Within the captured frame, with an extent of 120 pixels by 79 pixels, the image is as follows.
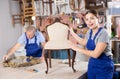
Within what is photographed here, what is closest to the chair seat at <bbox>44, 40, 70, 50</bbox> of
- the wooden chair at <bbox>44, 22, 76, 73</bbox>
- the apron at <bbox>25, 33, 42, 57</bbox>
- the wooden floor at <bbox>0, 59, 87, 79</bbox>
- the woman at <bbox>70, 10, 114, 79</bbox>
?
the wooden chair at <bbox>44, 22, 76, 73</bbox>

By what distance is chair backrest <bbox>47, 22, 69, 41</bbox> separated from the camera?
297cm

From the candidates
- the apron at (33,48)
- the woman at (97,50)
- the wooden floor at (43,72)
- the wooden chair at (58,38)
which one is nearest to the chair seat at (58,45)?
the wooden chair at (58,38)

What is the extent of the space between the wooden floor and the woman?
16.8 inches

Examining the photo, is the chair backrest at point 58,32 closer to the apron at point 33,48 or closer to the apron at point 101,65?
the apron at point 101,65

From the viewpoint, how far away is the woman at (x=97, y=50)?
225 centimetres

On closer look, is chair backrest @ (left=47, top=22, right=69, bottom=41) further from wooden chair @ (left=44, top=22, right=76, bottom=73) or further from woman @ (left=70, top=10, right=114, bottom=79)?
woman @ (left=70, top=10, right=114, bottom=79)

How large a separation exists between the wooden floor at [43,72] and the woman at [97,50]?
1.40ft

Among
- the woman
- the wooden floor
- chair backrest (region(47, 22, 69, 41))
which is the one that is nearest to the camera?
the woman

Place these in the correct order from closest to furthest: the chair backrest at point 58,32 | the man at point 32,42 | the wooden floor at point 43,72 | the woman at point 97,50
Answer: the woman at point 97,50, the wooden floor at point 43,72, the chair backrest at point 58,32, the man at point 32,42

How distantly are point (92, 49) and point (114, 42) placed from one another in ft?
5.15

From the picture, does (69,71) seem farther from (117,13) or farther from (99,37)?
(117,13)

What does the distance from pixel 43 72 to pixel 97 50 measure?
1032 millimetres

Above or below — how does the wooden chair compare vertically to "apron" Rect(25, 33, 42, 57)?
above

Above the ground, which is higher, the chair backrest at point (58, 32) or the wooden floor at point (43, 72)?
the chair backrest at point (58, 32)
